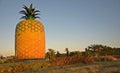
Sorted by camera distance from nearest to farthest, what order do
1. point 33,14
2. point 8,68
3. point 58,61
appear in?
point 8,68 → point 58,61 → point 33,14

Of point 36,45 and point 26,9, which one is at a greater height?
point 26,9

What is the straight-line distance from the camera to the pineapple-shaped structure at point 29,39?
2111 centimetres

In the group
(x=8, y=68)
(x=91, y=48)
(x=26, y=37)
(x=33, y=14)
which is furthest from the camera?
(x=91, y=48)

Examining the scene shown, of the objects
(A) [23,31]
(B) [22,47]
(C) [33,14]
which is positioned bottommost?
(B) [22,47]

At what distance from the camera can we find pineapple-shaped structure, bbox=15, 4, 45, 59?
21.1 metres

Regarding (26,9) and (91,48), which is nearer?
(26,9)

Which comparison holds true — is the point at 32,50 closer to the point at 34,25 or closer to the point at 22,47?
the point at 22,47

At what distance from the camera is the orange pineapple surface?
21094mm

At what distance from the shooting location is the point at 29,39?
2112cm

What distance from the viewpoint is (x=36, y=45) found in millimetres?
21328

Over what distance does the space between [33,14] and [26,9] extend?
1.05 meters

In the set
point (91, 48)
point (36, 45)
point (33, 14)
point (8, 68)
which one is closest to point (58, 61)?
point (8, 68)

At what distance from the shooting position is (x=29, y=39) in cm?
2112

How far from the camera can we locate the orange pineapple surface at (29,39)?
21.1 meters
